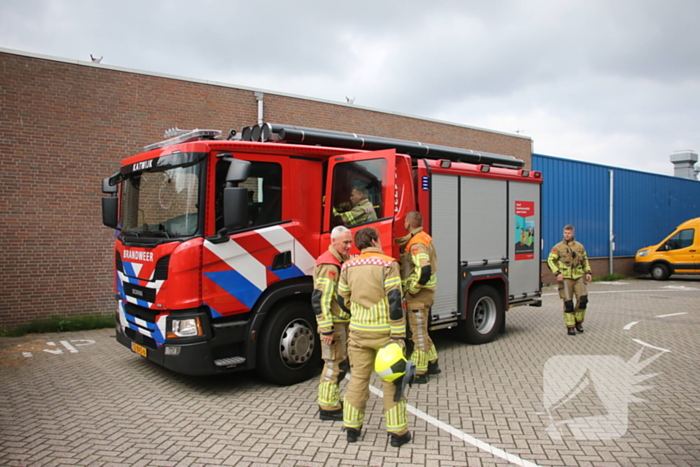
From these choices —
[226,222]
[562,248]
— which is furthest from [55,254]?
[562,248]

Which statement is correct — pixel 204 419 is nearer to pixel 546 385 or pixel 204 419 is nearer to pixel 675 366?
pixel 546 385

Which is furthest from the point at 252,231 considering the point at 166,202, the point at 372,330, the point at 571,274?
the point at 571,274

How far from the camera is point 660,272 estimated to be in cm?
1912

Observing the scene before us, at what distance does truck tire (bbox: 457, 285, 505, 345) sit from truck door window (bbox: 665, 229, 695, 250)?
14.8 metres

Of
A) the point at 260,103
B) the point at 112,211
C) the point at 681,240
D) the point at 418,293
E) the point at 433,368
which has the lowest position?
the point at 433,368

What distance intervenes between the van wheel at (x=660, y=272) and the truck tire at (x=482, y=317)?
49.0ft

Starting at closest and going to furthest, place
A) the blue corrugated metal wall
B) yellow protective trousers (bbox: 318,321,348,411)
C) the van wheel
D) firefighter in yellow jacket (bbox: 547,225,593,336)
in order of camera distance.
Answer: yellow protective trousers (bbox: 318,321,348,411)
firefighter in yellow jacket (bbox: 547,225,593,336)
the blue corrugated metal wall
the van wheel

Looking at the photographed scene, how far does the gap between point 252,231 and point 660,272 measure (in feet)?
63.6

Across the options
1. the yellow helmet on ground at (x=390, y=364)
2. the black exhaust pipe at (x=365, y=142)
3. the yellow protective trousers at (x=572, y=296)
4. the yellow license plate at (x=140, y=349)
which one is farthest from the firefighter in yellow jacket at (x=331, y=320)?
the yellow protective trousers at (x=572, y=296)

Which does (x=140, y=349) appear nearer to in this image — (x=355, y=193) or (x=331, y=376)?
(x=331, y=376)

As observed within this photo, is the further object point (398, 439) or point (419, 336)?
point (419, 336)

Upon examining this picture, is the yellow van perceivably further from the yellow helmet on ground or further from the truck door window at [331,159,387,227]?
the yellow helmet on ground

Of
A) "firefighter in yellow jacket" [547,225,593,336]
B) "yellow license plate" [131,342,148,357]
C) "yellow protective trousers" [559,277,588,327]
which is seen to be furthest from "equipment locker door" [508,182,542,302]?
"yellow license plate" [131,342,148,357]

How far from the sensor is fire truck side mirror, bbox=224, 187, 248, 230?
4730 millimetres
